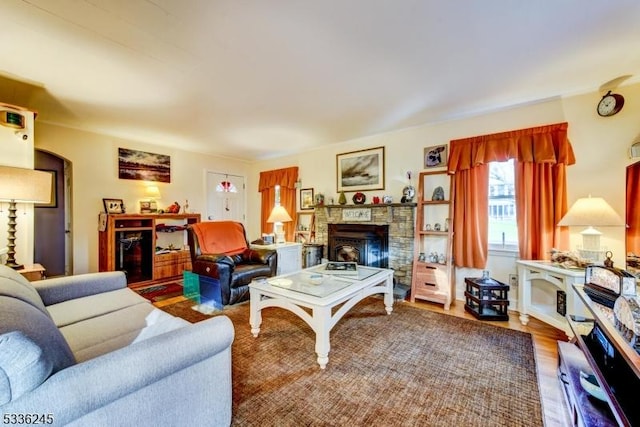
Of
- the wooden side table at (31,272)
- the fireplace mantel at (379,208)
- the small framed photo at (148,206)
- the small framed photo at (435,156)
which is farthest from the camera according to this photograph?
the small framed photo at (148,206)

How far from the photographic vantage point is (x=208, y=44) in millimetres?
1979

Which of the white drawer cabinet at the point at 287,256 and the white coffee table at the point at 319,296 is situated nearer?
the white coffee table at the point at 319,296

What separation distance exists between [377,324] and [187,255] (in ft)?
12.0

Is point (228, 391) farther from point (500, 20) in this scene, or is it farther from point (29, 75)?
point (29, 75)

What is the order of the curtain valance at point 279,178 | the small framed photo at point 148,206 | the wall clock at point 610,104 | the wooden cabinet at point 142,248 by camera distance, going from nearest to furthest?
the wall clock at point 610,104 → the wooden cabinet at point 142,248 → the small framed photo at point 148,206 → the curtain valance at point 279,178

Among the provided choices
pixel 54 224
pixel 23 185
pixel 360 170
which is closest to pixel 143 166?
pixel 54 224

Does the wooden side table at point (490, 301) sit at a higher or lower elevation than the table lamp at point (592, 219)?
lower

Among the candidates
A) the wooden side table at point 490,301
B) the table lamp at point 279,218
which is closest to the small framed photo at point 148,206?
the table lamp at point 279,218

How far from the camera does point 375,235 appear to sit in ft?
13.2

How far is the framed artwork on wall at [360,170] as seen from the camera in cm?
422

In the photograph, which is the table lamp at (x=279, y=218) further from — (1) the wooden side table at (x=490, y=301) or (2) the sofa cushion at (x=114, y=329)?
(1) the wooden side table at (x=490, y=301)

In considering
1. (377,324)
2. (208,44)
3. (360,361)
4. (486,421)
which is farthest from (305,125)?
(486,421)

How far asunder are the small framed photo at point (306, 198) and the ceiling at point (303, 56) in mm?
1836

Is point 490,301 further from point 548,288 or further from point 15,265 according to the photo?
point 15,265
